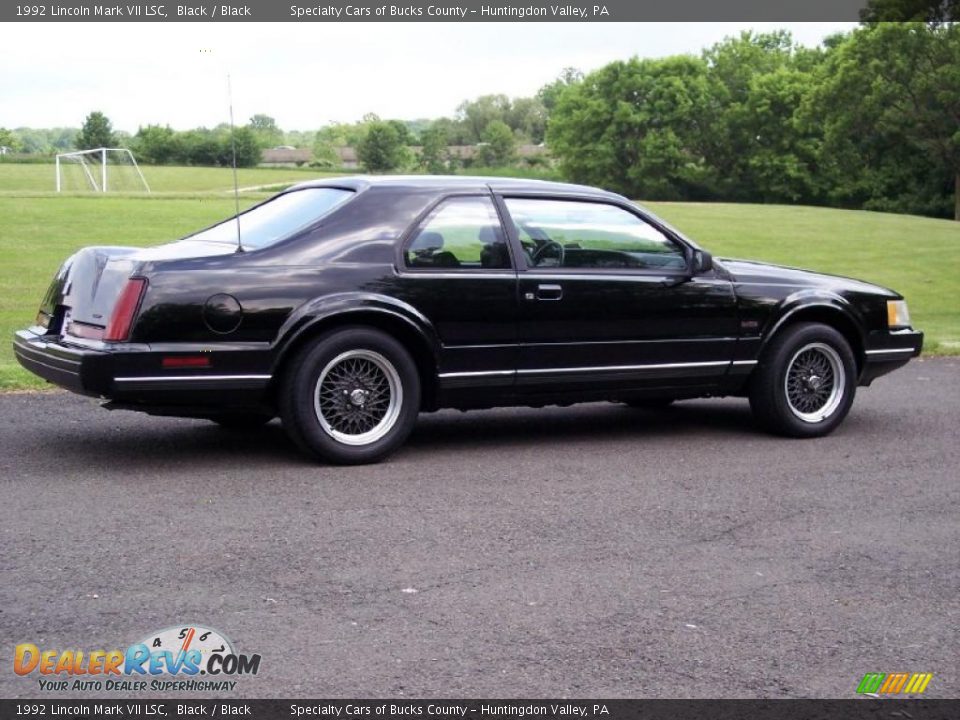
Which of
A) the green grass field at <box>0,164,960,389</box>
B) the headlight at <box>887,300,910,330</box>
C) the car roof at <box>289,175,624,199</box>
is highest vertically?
the car roof at <box>289,175,624,199</box>

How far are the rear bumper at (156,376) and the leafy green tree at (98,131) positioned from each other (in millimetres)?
54635

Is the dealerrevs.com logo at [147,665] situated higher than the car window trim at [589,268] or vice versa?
the car window trim at [589,268]

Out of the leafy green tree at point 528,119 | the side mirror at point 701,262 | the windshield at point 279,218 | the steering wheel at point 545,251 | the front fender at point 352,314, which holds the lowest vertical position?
the front fender at point 352,314

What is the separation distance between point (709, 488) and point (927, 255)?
2382 cm

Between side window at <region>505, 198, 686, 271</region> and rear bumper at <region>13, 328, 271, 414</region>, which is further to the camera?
side window at <region>505, 198, 686, 271</region>

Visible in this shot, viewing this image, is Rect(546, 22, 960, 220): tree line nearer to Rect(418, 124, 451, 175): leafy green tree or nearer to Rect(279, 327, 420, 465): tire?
Rect(418, 124, 451, 175): leafy green tree

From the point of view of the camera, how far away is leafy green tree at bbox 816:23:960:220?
202ft

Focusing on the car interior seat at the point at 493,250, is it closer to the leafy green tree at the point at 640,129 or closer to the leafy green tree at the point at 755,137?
the leafy green tree at the point at 755,137

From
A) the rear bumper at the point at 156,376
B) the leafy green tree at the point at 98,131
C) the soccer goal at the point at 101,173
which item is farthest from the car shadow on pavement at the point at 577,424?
the leafy green tree at the point at 98,131

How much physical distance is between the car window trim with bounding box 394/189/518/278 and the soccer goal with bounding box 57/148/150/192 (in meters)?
41.3

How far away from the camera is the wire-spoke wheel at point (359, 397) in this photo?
22.2ft

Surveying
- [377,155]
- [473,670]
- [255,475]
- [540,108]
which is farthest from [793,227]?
[540,108]

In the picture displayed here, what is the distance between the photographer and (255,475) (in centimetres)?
655

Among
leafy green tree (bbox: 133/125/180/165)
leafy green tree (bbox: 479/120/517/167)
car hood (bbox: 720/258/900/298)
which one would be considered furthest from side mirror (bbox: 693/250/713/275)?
leafy green tree (bbox: 479/120/517/167)
